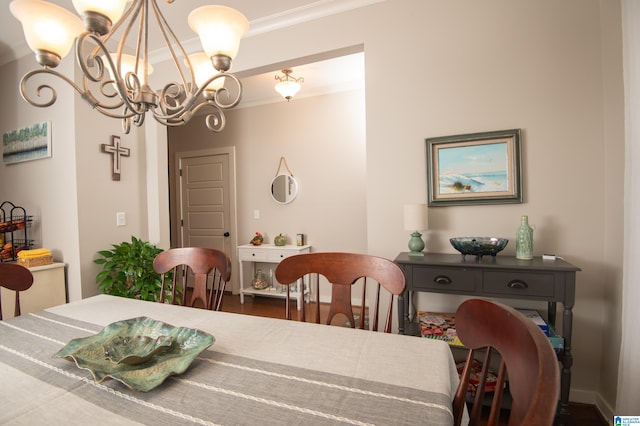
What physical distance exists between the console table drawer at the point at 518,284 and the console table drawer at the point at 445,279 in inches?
2.8

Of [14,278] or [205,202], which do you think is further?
[205,202]

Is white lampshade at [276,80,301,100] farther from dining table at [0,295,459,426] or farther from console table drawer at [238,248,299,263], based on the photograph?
dining table at [0,295,459,426]

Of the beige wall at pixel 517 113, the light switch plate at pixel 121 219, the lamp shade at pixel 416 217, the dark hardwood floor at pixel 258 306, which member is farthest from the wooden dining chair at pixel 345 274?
the light switch plate at pixel 121 219

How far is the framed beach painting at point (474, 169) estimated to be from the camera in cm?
186

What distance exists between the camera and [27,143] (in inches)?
108

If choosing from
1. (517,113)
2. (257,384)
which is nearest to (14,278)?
(257,384)

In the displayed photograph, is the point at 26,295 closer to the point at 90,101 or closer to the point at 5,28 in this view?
the point at 90,101

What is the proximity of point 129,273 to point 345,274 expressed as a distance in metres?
2.04

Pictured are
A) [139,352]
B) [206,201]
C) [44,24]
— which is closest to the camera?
[139,352]

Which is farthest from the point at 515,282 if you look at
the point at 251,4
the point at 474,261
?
the point at 251,4

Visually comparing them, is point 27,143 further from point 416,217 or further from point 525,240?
point 525,240

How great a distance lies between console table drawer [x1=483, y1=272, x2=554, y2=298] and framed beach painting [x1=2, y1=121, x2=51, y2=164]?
3485 mm

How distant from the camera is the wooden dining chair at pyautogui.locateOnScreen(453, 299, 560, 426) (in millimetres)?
382

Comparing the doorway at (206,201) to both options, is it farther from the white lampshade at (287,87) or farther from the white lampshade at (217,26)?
the white lampshade at (217,26)
